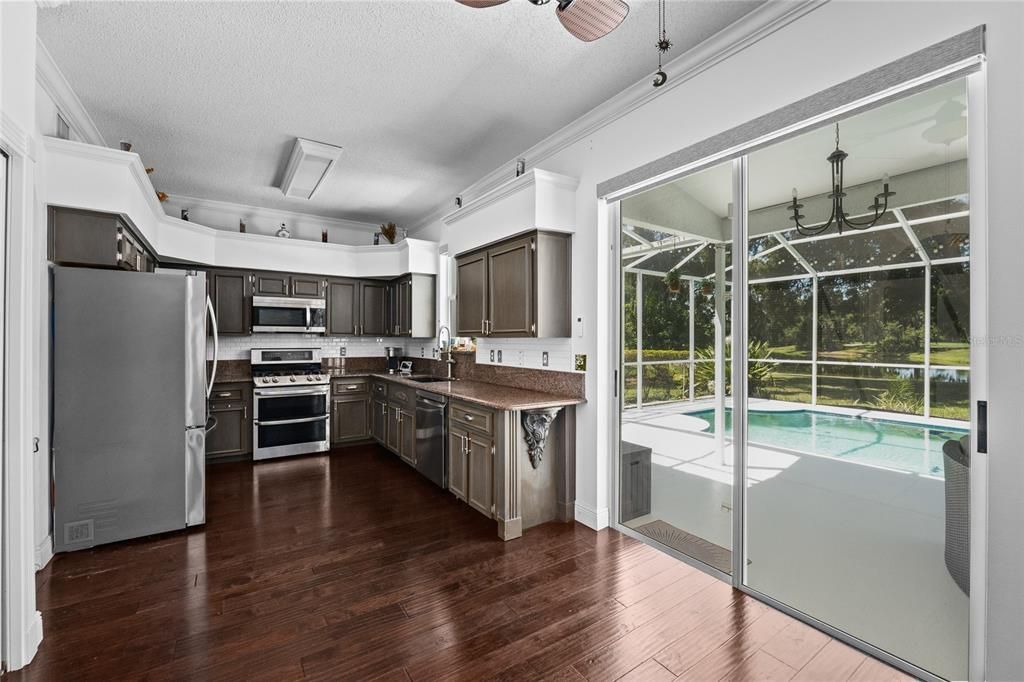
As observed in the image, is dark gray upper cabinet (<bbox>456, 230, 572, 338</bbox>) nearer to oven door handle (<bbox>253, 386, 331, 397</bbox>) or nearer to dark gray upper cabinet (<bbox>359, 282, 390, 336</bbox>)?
oven door handle (<bbox>253, 386, 331, 397</bbox>)

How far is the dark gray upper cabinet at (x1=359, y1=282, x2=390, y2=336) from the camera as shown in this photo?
6160 mm

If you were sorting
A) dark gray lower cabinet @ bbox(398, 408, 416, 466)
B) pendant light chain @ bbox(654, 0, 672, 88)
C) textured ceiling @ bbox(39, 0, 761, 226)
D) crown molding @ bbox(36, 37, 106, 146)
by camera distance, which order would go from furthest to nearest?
dark gray lower cabinet @ bbox(398, 408, 416, 466)
crown molding @ bbox(36, 37, 106, 146)
textured ceiling @ bbox(39, 0, 761, 226)
pendant light chain @ bbox(654, 0, 672, 88)

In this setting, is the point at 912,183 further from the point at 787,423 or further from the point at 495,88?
the point at 495,88

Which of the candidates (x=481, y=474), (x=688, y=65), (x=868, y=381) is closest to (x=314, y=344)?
(x=481, y=474)

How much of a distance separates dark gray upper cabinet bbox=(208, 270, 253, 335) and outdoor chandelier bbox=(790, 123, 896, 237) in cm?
550

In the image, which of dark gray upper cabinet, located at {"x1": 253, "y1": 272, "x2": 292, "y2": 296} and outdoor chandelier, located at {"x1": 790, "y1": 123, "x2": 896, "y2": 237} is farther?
dark gray upper cabinet, located at {"x1": 253, "y1": 272, "x2": 292, "y2": 296}

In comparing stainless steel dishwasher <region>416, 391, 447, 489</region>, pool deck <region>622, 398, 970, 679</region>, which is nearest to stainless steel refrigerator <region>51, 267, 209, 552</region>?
stainless steel dishwasher <region>416, 391, 447, 489</region>

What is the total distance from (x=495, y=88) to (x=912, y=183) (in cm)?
228

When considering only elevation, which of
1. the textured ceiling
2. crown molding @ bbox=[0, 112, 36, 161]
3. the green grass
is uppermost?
the textured ceiling

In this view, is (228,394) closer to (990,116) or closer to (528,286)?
(528,286)

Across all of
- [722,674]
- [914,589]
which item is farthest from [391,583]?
[914,589]

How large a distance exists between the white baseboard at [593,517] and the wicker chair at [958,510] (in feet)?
6.11

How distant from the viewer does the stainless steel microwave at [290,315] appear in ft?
17.8

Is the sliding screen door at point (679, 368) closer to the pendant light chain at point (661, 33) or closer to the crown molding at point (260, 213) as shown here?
the pendant light chain at point (661, 33)
